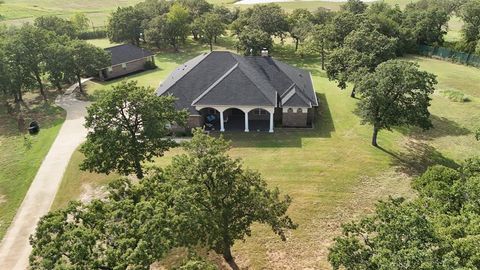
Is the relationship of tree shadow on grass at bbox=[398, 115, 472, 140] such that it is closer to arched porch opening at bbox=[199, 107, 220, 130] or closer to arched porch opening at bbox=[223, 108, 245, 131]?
arched porch opening at bbox=[223, 108, 245, 131]

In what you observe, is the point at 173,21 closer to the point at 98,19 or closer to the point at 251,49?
the point at 251,49

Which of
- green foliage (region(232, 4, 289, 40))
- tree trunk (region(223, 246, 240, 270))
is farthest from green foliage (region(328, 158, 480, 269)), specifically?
green foliage (region(232, 4, 289, 40))

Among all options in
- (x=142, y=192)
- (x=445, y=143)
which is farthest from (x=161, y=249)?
(x=445, y=143)

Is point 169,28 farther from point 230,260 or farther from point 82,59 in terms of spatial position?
point 230,260

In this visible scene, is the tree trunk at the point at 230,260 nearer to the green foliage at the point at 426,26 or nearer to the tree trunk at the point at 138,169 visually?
the tree trunk at the point at 138,169

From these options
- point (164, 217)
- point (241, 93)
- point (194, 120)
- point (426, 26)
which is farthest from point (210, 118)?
point (426, 26)

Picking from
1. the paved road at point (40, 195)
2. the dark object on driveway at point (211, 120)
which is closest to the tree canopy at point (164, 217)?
the paved road at point (40, 195)
